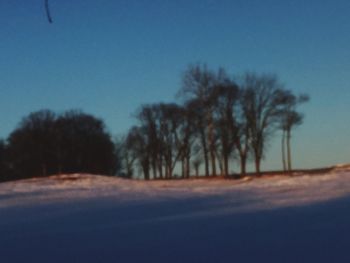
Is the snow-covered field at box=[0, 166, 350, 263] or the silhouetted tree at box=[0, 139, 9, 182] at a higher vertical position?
the silhouetted tree at box=[0, 139, 9, 182]

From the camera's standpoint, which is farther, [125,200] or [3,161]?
[3,161]

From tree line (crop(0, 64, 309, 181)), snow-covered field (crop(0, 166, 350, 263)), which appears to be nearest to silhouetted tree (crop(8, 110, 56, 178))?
tree line (crop(0, 64, 309, 181))

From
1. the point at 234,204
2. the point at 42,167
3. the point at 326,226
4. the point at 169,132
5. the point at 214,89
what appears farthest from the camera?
the point at 42,167

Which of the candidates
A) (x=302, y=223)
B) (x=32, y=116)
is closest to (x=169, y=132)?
(x=32, y=116)

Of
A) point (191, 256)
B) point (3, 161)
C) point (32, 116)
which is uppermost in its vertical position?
point (32, 116)

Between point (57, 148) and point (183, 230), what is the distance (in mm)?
64003

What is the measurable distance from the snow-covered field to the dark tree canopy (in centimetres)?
5794

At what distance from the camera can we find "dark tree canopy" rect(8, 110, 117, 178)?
7044 cm

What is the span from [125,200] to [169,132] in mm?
50261

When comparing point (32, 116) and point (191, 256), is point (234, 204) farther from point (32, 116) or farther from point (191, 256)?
point (32, 116)

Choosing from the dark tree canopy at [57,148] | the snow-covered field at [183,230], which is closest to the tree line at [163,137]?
the dark tree canopy at [57,148]

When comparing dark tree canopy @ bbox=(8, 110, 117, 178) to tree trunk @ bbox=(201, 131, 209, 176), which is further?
dark tree canopy @ bbox=(8, 110, 117, 178)

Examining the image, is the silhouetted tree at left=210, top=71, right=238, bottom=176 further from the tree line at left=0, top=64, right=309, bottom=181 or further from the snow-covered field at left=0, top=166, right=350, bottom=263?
the snow-covered field at left=0, top=166, right=350, bottom=263

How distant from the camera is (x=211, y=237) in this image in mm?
7914
